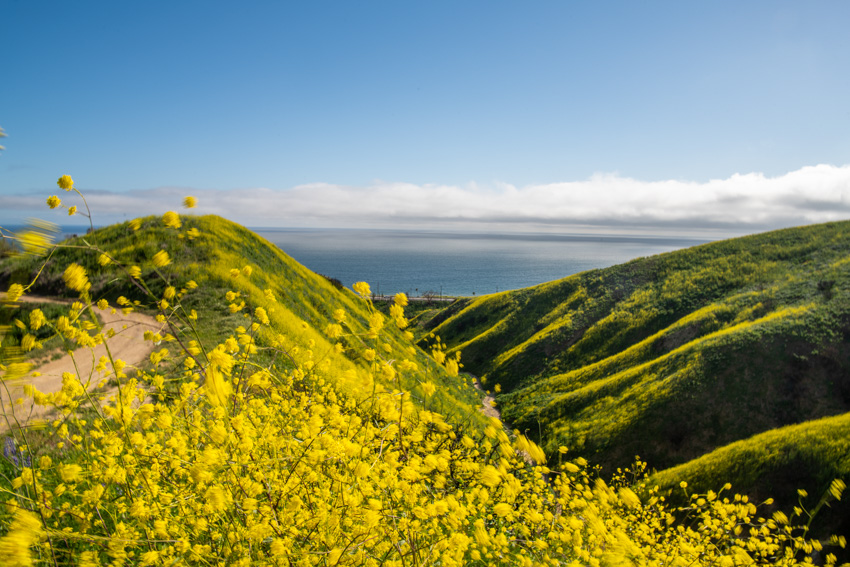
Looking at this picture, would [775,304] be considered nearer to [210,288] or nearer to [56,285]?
[210,288]

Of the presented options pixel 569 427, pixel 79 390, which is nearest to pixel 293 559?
pixel 79 390

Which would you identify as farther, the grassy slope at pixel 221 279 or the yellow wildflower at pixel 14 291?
the grassy slope at pixel 221 279

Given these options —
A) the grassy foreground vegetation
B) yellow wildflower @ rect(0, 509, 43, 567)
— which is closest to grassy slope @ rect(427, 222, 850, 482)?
the grassy foreground vegetation

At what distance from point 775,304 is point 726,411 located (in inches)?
515

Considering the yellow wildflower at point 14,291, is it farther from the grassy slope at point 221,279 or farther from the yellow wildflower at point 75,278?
the grassy slope at point 221,279

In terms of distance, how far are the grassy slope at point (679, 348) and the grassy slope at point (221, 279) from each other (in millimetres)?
8180

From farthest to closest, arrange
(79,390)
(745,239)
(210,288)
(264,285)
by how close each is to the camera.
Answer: (745,239)
(264,285)
(210,288)
(79,390)

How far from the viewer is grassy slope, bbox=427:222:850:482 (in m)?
19.9

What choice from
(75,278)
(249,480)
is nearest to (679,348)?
(249,480)

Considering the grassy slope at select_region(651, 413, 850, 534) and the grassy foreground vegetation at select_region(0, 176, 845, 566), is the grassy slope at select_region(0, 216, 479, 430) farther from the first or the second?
the grassy slope at select_region(651, 413, 850, 534)

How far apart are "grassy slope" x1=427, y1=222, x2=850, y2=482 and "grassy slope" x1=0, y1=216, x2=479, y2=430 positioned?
8180 mm

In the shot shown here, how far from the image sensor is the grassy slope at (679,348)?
19859 millimetres

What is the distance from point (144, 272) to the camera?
51.8 feet

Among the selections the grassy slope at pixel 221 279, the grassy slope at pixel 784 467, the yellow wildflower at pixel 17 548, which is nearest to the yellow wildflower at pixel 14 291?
the yellow wildflower at pixel 17 548
